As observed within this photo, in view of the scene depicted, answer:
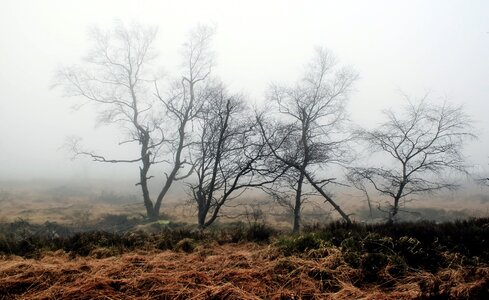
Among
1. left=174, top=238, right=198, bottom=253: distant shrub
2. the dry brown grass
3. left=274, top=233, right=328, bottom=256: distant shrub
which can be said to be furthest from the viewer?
left=174, top=238, right=198, bottom=253: distant shrub

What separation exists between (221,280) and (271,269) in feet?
2.48

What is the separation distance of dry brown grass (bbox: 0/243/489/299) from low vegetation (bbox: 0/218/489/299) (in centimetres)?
1

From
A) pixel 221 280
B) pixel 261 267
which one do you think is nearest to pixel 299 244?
pixel 261 267

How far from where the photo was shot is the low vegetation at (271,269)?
12.1 feet

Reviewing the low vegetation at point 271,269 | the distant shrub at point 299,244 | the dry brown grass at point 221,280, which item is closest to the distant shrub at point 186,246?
the low vegetation at point 271,269

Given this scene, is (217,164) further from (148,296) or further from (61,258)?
(148,296)

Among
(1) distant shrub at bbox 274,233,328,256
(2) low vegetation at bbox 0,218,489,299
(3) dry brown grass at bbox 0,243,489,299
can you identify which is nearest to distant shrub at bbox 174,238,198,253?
(2) low vegetation at bbox 0,218,489,299

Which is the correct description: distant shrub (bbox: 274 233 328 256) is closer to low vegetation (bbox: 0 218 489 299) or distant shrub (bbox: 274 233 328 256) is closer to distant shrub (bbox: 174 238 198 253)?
low vegetation (bbox: 0 218 489 299)

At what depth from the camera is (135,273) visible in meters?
4.23

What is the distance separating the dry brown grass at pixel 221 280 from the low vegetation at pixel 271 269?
1 cm

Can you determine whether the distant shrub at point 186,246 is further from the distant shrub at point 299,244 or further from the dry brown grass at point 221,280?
the distant shrub at point 299,244

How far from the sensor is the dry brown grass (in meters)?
3.64

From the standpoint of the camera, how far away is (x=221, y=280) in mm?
4031

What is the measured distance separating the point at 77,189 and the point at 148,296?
45.5 metres
